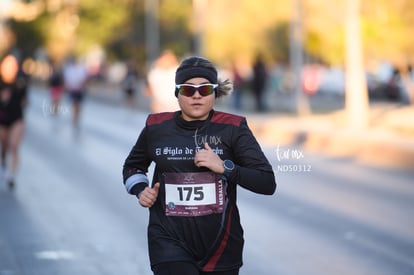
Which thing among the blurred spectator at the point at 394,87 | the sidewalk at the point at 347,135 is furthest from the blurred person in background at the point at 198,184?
the blurred spectator at the point at 394,87

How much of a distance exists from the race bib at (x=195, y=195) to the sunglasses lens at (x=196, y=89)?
15.3 inches

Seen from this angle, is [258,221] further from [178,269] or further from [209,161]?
[209,161]

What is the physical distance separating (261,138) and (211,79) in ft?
64.7

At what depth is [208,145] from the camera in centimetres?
511

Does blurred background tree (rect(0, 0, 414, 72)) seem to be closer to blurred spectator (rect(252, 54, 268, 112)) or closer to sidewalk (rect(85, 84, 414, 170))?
blurred spectator (rect(252, 54, 268, 112))

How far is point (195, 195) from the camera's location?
201 inches

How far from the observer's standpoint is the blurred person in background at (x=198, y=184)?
5.10 meters

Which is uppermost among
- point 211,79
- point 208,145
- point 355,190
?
point 211,79

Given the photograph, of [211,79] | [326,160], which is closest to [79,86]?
[326,160]

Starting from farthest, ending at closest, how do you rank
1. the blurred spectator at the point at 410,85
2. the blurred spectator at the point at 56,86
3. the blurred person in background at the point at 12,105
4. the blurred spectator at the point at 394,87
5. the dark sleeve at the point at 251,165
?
1. the blurred spectator at the point at 394,87
2. the blurred spectator at the point at 410,85
3. the blurred spectator at the point at 56,86
4. the blurred person in background at the point at 12,105
5. the dark sleeve at the point at 251,165

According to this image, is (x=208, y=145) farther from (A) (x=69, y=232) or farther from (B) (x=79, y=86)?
(B) (x=79, y=86)

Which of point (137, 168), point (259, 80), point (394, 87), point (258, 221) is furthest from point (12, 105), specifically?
point (394, 87)

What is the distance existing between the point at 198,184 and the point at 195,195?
64 millimetres

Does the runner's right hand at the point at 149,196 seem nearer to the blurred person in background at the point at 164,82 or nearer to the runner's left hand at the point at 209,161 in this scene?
the runner's left hand at the point at 209,161
